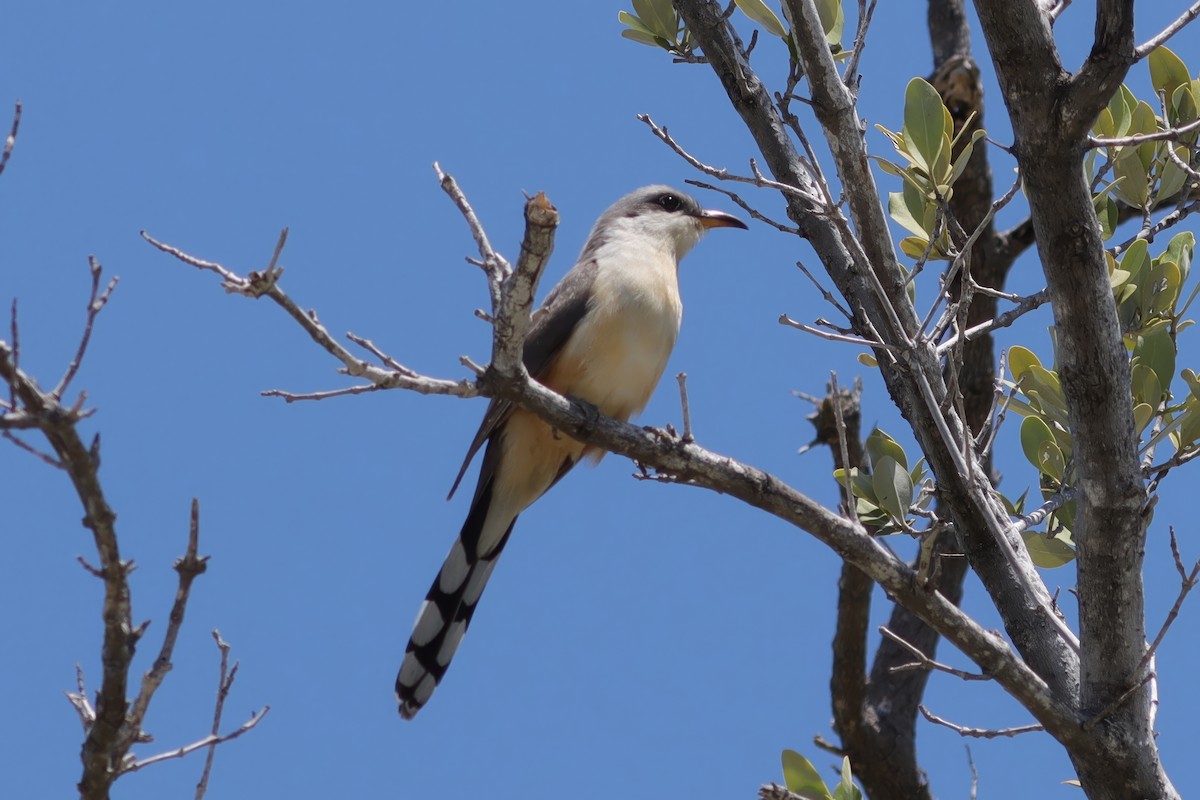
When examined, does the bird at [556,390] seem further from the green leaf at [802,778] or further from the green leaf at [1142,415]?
the green leaf at [1142,415]

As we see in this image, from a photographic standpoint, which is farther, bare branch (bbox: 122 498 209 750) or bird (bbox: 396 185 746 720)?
bird (bbox: 396 185 746 720)

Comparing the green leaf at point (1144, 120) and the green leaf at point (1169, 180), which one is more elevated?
the green leaf at point (1144, 120)

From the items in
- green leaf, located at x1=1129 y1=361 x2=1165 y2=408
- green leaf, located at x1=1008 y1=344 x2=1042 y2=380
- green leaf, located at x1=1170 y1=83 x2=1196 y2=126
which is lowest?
green leaf, located at x1=1129 y1=361 x2=1165 y2=408

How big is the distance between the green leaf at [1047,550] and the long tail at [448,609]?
2.48 meters

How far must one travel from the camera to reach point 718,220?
21.5ft

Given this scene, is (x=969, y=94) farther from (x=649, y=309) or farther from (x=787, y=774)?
(x=787, y=774)

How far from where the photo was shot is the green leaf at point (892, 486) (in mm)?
3979

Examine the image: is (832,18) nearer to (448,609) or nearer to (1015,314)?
(1015,314)

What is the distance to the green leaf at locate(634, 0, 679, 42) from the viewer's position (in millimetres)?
4801

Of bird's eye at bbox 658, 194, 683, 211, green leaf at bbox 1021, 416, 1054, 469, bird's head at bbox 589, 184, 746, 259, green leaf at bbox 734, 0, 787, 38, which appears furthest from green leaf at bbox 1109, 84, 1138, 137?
bird's eye at bbox 658, 194, 683, 211

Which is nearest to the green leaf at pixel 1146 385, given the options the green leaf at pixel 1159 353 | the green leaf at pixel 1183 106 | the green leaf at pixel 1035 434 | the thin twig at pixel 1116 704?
the green leaf at pixel 1159 353

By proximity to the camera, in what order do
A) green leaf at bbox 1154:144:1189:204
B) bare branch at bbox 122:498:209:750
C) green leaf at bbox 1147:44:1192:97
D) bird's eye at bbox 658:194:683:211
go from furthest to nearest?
bird's eye at bbox 658:194:683:211, green leaf at bbox 1147:44:1192:97, green leaf at bbox 1154:144:1189:204, bare branch at bbox 122:498:209:750

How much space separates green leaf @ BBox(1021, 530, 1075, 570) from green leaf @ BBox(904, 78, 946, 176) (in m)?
1.17

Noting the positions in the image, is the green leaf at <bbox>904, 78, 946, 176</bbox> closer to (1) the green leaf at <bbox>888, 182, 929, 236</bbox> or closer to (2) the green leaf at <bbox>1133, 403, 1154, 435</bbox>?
(1) the green leaf at <bbox>888, 182, 929, 236</bbox>
